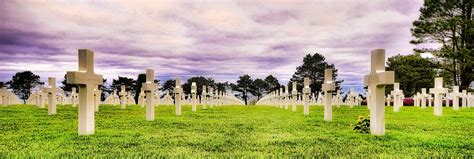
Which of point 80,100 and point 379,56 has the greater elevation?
point 379,56

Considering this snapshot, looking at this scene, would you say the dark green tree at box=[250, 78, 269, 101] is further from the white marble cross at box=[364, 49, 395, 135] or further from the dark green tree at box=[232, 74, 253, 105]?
the white marble cross at box=[364, 49, 395, 135]

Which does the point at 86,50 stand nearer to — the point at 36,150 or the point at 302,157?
the point at 36,150

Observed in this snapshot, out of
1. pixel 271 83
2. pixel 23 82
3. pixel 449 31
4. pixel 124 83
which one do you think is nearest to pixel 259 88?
pixel 271 83

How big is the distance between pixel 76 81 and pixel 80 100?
0.46 meters

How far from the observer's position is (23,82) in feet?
210

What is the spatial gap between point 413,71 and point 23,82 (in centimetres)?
5002

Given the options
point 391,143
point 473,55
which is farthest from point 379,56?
point 473,55

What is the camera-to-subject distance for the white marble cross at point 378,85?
342 inches

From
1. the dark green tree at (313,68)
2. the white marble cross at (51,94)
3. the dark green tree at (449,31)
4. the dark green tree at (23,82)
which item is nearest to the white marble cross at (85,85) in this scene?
the white marble cross at (51,94)

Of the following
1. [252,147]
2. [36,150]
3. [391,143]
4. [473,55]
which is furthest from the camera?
[473,55]

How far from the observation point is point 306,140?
7.52 metres

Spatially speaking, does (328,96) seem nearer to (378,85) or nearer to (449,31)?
(378,85)

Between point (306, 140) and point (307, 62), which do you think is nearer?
point (306, 140)

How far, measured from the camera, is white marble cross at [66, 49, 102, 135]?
27.9 feet
